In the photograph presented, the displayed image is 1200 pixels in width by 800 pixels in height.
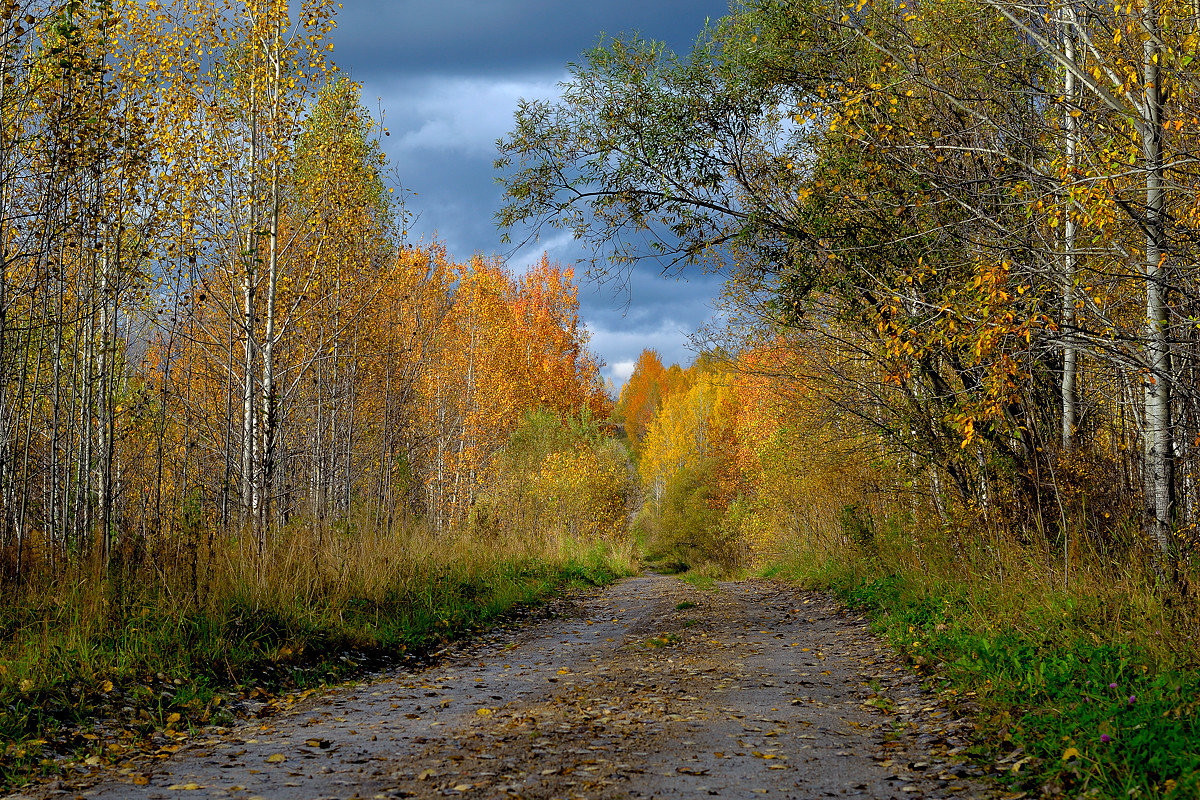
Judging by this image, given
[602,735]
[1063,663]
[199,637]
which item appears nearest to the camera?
[602,735]

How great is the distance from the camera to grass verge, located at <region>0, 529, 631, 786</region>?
5.03 meters

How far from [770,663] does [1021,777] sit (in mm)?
3529

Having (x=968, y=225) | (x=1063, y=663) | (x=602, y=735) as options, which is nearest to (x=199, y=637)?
(x=602, y=735)

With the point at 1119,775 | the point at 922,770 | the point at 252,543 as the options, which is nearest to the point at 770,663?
the point at 922,770

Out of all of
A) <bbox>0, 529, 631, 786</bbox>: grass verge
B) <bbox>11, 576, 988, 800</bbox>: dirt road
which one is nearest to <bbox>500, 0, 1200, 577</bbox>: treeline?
<bbox>11, 576, 988, 800</bbox>: dirt road

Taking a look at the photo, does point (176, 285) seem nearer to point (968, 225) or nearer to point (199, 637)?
point (199, 637)

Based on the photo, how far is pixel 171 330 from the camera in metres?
8.02

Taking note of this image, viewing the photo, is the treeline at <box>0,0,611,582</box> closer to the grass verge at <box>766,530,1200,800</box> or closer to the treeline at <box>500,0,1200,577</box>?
the treeline at <box>500,0,1200,577</box>

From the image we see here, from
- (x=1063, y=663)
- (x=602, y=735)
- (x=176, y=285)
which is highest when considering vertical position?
(x=176, y=285)

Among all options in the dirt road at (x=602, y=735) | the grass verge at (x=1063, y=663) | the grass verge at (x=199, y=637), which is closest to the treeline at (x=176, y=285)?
the grass verge at (x=199, y=637)

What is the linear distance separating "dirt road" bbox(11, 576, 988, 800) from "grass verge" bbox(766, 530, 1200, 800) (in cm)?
37

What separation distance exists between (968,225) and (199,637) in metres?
8.64

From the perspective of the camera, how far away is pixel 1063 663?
5.35 m

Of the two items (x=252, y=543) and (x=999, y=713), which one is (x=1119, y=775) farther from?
(x=252, y=543)
